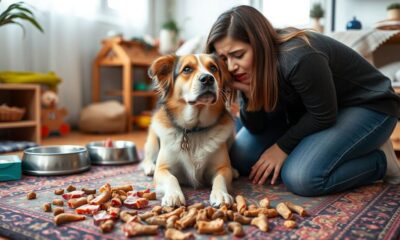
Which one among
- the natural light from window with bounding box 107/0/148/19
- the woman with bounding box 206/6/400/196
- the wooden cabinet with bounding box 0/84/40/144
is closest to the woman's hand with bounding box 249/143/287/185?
the woman with bounding box 206/6/400/196

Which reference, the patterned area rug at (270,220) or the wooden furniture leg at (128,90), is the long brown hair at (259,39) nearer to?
the patterned area rug at (270,220)

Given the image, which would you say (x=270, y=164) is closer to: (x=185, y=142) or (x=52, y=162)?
(x=185, y=142)

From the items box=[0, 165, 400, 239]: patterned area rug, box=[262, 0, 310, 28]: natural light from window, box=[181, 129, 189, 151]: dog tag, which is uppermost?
box=[262, 0, 310, 28]: natural light from window

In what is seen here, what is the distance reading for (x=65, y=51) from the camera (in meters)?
4.20

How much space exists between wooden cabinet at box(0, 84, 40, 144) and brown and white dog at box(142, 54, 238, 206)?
67.8 inches

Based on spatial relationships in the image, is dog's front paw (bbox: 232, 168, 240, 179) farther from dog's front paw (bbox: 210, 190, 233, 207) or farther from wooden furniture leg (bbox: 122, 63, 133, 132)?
wooden furniture leg (bbox: 122, 63, 133, 132)

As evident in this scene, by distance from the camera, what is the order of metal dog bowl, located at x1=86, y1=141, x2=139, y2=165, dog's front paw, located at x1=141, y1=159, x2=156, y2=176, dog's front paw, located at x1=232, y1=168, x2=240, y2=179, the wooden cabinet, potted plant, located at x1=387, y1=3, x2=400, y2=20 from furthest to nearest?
potted plant, located at x1=387, y1=3, x2=400, y2=20
the wooden cabinet
metal dog bowl, located at x1=86, y1=141, x2=139, y2=165
dog's front paw, located at x1=141, y1=159, x2=156, y2=176
dog's front paw, located at x1=232, y1=168, x2=240, y2=179

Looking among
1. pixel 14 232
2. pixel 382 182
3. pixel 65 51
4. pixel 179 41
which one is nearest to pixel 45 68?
pixel 65 51

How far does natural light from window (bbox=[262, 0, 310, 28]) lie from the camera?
15.5 feet

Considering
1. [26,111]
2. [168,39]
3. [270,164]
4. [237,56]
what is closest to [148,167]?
[270,164]

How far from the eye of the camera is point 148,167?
7.18 feet

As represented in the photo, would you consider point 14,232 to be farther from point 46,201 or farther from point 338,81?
point 338,81

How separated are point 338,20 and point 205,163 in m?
3.19

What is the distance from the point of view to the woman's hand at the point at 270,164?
183cm
